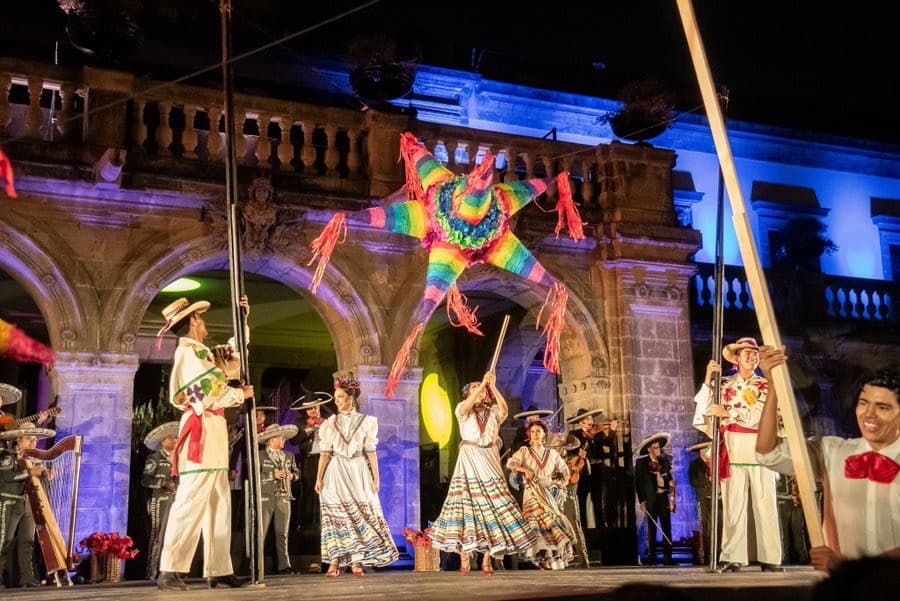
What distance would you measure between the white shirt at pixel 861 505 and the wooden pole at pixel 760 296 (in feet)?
1.38

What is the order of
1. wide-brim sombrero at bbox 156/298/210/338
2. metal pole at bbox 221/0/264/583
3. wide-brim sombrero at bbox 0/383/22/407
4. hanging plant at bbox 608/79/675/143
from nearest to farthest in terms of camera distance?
metal pole at bbox 221/0/264/583, wide-brim sombrero at bbox 156/298/210/338, wide-brim sombrero at bbox 0/383/22/407, hanging plant at bbox 608/79/675/143

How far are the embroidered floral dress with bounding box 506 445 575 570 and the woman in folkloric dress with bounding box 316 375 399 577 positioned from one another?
160cm

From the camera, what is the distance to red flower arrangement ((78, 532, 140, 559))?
11.4m

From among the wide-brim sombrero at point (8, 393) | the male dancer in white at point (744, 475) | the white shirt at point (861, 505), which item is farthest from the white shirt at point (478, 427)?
the white shirt at point (861, 505)

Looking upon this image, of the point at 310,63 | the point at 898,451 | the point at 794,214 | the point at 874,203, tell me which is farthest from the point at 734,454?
the point at 874,203

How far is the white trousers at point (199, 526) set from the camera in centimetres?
819

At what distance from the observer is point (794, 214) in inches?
840

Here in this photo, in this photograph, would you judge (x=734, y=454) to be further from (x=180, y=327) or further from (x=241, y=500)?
(x=241, y=500)

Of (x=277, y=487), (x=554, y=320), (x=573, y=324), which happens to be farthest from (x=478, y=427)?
(x=573, y=324)

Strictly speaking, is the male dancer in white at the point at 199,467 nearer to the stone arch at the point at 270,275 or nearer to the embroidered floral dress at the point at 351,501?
the embroidered floral dress at the point at 351,501

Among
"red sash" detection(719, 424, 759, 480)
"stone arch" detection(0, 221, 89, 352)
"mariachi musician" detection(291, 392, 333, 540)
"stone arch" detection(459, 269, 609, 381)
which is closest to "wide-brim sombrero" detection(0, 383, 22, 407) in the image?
"stone arch" detection(0, 221, 89, 352)

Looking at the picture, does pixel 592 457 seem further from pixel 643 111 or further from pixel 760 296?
pixel 760 296

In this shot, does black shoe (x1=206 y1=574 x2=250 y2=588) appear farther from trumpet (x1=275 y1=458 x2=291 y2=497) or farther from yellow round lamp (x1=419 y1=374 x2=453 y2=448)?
yellow round lamp (x1=419 y1=374 x2=453 y2=448)

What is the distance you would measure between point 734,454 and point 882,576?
315 inches
